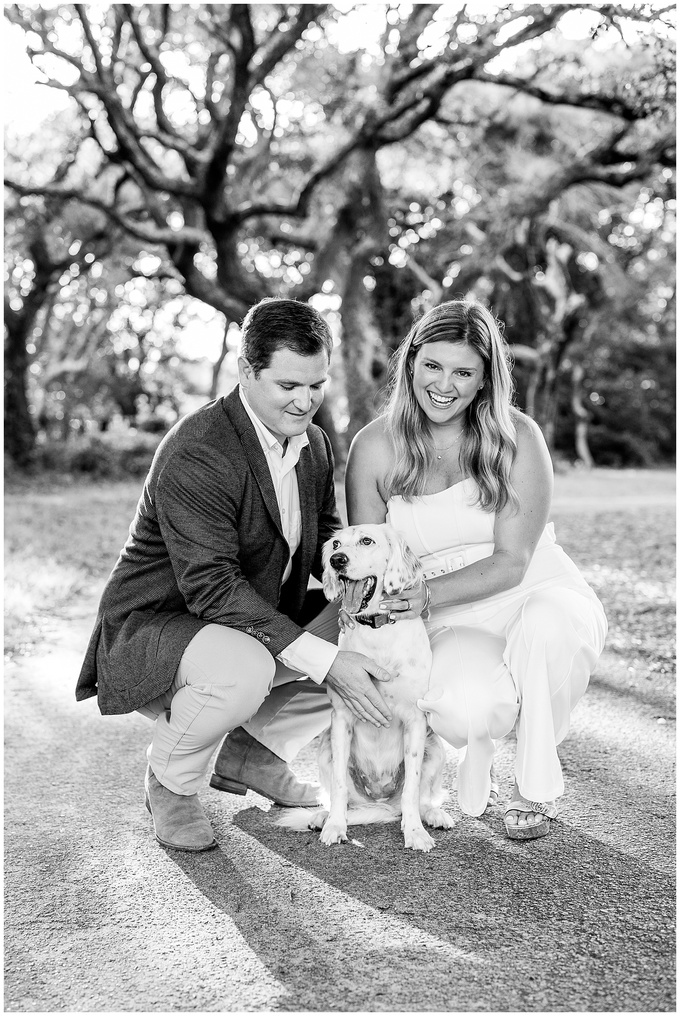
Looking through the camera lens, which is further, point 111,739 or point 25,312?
point 25,312

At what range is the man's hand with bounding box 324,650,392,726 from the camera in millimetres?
3463

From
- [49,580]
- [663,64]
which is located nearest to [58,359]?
[49,580]

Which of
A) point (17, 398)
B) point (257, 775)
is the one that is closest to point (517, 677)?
point (257, 775)

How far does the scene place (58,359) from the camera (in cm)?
3003

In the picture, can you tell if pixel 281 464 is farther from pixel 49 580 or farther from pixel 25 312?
pixel 25 312

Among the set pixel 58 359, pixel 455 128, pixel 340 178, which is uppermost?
pixel 455 128

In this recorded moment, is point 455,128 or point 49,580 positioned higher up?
point 455,128

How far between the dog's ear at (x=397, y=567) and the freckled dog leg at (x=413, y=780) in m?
0.52

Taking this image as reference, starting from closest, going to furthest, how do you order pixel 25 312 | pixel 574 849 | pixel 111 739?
pixel 574 849, pixel 111 739, pixel 25 312

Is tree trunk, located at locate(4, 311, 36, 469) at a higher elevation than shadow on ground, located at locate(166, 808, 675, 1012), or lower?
higher

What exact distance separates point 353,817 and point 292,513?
48.6 inches

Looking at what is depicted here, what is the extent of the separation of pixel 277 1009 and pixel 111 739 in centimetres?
248

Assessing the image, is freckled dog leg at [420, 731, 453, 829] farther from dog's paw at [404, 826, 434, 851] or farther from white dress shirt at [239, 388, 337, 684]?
white dress shirt at [239, 388, 337, 684]

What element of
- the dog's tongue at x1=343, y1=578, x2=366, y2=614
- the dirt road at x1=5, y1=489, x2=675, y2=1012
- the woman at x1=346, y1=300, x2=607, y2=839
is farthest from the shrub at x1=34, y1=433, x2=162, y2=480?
the dog's tongue at x1=343, y1=578, x2=366, y2=614
